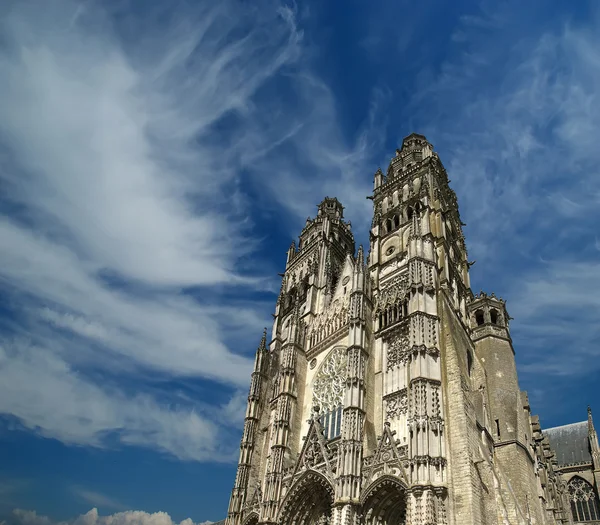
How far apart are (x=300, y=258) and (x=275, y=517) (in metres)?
23.4

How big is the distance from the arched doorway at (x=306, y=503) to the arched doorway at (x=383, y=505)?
3721 mm

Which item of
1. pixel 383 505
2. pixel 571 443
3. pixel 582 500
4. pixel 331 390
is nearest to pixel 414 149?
pixel 331 390

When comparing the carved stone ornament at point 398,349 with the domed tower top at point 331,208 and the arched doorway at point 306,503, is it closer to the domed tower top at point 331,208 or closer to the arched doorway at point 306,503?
the arched doorway at point 306,503

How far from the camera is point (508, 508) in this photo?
23188mm

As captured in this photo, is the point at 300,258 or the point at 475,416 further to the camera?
the point at 300,258

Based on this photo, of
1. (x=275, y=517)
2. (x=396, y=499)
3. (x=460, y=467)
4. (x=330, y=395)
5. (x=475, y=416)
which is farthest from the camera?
(x=330, y=395)

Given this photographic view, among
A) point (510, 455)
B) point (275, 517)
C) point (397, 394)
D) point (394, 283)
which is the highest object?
point (394, 283)

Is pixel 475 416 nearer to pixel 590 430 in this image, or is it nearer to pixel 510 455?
pixel 510 455

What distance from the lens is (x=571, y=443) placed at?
45719mm

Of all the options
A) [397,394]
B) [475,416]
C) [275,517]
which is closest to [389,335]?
[397,394]

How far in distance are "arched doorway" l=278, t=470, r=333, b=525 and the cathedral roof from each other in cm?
2939

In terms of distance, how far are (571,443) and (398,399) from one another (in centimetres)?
3036

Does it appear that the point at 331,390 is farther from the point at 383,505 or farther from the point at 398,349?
the point at 383,505

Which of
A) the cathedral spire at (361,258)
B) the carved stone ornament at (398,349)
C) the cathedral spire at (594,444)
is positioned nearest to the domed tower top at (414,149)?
the cathedral spire at (361,258)
